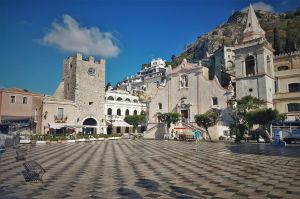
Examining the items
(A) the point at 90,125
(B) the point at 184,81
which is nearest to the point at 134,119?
(A) the point at 90,125

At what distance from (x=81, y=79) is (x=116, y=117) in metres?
13.8

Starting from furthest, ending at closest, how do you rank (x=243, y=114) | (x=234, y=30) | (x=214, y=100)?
(x=234, y=30) → (x=214, y=100) → (x=243, y=114)

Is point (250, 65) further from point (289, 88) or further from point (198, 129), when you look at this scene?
point (198, 129)

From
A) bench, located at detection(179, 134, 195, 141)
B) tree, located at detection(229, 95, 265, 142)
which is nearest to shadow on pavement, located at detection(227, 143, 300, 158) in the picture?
tree, located at detection(229, 95, 265, 142)

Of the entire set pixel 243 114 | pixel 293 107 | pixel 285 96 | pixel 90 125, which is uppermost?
pixel 285 96

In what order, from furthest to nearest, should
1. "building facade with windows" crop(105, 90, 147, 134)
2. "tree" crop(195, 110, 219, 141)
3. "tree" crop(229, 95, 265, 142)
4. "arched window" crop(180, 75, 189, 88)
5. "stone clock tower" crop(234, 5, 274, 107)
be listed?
"building facade with windows" crop(105, 90, 147, 134)
"arched window" crop(180, 75, 189, 88)
"stone clock tower" crop(234, 5, 274, 107)
"tree" crop(195, 110, 219, 141)
"tree" crop(229, 95, 265, 142)

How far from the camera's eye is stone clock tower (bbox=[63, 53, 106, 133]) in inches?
1871

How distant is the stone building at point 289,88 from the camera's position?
40.2 m

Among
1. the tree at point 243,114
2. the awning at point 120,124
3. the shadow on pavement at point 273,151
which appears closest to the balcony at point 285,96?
the tree at point 243,114

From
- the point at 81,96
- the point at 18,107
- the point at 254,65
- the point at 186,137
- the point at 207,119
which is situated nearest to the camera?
the point at 207,119

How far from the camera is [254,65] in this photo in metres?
43.0

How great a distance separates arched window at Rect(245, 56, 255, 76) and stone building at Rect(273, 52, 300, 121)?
4.32 m

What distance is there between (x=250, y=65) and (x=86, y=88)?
98.6 ft

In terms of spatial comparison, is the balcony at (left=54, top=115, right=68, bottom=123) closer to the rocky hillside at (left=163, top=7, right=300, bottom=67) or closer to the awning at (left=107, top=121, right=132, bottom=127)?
the awning at (left=107, top=121, right=132, bottom=127)
